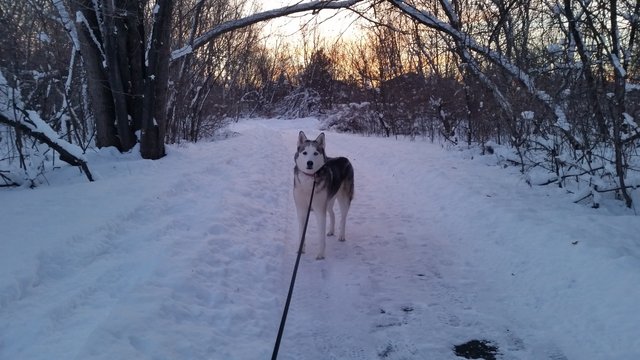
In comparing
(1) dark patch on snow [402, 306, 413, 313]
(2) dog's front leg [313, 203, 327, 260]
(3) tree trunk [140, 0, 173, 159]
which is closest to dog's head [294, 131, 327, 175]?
(2) dog's front leg [313, 203, 327, 260]

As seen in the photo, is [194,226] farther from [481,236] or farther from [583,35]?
[583,35]

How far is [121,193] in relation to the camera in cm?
714

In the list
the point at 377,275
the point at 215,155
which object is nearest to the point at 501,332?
the point at 377,275

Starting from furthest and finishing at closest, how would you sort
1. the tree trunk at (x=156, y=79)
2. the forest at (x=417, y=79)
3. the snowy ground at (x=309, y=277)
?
the tree trunk at (x=156, y=79) → the forest at (x=417, y=79) → the snowy ground at (x=309, y=277)

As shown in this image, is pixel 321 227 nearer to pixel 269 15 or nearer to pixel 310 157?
pixel 310 157

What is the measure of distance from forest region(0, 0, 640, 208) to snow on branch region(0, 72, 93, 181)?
0.02 meters

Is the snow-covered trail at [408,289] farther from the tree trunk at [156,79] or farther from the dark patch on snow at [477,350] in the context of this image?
the tree trunk at [156,79]

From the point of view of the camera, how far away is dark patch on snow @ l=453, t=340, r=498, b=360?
3.39m

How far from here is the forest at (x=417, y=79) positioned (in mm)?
6414

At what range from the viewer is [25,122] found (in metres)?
7.28

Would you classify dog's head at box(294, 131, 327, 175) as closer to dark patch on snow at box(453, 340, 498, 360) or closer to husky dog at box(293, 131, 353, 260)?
husky dog at box(293, 131, 353, 260)

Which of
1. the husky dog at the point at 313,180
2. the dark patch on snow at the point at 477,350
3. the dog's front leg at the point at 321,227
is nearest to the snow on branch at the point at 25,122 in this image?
the husky dog at the point at 313,180

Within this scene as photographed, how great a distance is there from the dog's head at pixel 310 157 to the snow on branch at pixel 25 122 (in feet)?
14.3

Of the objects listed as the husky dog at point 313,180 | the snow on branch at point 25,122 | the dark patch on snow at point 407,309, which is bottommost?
the dark patch on snow at point 407,309
